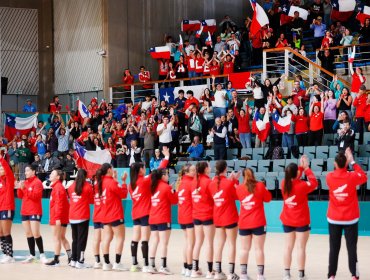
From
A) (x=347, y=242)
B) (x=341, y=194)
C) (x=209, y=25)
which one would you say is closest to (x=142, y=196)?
(x=341, y=194)

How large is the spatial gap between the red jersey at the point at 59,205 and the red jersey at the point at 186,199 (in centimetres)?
254

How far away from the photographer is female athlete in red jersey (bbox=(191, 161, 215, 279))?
48.0 ft

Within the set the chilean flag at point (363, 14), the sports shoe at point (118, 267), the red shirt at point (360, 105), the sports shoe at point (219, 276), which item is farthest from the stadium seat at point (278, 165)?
the sports shoe at point (219, 276)

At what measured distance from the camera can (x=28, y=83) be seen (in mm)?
38344

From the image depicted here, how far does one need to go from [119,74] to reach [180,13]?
3.96 metres

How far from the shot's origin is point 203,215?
576 inches

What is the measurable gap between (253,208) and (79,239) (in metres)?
3.83

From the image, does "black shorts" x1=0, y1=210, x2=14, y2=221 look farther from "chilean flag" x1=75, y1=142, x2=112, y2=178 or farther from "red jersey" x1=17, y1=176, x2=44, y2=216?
"chilean flag" x1=75, y1=142, x2=112, y2=178

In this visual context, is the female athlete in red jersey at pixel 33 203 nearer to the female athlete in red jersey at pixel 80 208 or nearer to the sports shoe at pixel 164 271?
the female athlete in red jersey at pixel 80 208

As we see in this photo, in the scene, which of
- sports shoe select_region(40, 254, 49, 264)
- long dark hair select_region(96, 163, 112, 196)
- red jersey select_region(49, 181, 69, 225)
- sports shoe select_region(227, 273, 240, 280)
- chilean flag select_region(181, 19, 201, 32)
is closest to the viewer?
sports shoe select_region(227, 273, 240, 280)

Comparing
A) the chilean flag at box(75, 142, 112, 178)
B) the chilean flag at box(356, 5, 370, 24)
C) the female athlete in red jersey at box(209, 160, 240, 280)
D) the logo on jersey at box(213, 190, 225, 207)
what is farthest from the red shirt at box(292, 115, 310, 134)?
the logo on jersey at box(213, 190, 225, 207)

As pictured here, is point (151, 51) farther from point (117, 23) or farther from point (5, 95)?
point (5, 95)

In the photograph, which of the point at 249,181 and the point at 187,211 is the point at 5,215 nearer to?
the point at 187,211

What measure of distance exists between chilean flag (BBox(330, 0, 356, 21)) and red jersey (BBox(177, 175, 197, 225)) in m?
18.6
